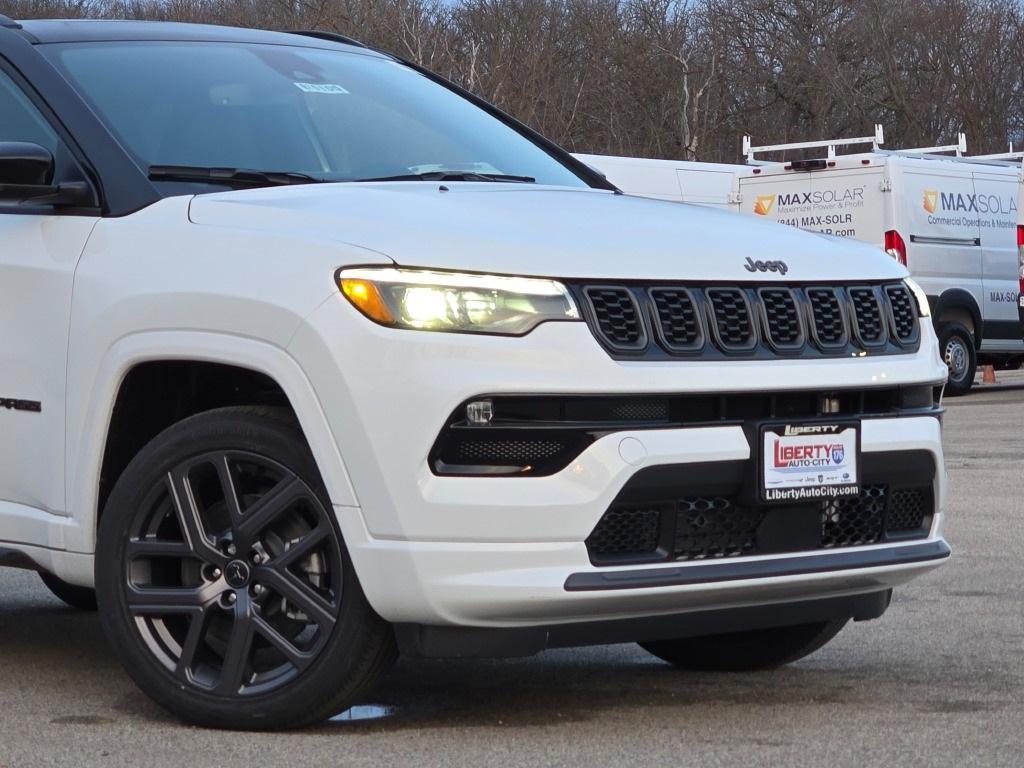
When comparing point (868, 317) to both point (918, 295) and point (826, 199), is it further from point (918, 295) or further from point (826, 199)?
point (826, 199)

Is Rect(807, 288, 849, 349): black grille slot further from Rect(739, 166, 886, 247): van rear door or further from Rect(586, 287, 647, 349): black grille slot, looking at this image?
Rect(739, 166, 886, 247): van rear door

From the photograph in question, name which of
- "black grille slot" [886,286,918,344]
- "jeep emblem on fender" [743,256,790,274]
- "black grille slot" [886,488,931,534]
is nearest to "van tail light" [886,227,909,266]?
"black grille slot" [886,286,918,344]

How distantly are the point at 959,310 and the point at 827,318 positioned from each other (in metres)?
16.0

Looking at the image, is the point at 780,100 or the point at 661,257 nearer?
the point at 661,257

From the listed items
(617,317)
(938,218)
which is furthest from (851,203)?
(617,317)

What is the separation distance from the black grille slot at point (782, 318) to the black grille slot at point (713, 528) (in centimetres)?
39

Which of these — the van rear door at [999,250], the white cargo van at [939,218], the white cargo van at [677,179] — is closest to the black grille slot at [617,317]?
the white cargo van at [939,218]

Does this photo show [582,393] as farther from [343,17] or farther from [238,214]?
[343,17]

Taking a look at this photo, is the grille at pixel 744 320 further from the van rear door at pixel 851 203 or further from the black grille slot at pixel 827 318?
the van rear door at pixel 851 203

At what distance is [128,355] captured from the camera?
4543mm

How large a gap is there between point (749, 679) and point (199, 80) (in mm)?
2280

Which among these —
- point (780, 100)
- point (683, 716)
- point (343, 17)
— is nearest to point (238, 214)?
point (683, 716)

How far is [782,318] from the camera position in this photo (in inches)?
174

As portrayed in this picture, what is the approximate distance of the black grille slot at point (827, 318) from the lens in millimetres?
4484
